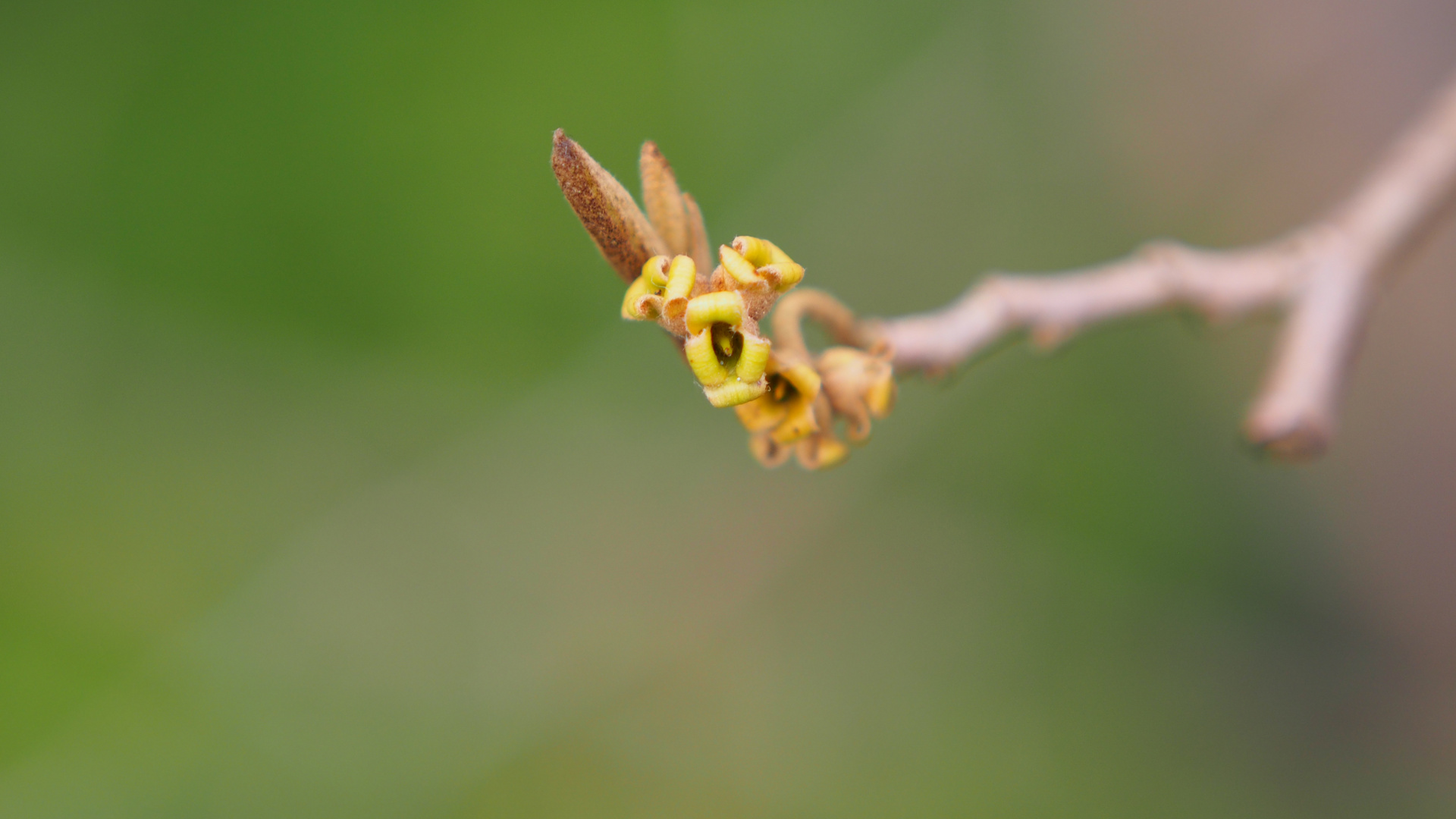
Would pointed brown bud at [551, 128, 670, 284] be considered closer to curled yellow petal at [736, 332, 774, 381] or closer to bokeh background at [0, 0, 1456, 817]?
curled yellow petal at [736, 332, 774, 381]

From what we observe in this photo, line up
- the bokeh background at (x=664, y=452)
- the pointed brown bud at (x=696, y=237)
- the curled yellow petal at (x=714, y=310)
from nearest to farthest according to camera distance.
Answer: the curled yellow petal at (x=714, y=310)
the pointed brown bud at (x=696, y=237)
the bokeh background at (x=664, y=452)

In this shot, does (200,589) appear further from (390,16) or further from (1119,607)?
(1119,607)

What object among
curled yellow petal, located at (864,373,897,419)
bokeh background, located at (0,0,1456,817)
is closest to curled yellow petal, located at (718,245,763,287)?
curled yellow petal, located at (864,373,897,419)

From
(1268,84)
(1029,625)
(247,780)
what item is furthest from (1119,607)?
(247,780)

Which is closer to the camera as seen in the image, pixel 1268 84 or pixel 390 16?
pixel 390 16

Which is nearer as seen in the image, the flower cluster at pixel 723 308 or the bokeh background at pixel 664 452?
the flower cluster at pixel 723 308

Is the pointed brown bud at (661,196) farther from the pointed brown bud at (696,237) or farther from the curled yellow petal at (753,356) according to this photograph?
the curled yellow petal at (753,356)

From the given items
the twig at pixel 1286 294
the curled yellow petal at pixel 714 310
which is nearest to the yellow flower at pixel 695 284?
the curled yellow petal at pixel 714 310

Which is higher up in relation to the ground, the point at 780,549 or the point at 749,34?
the point at 749,34
